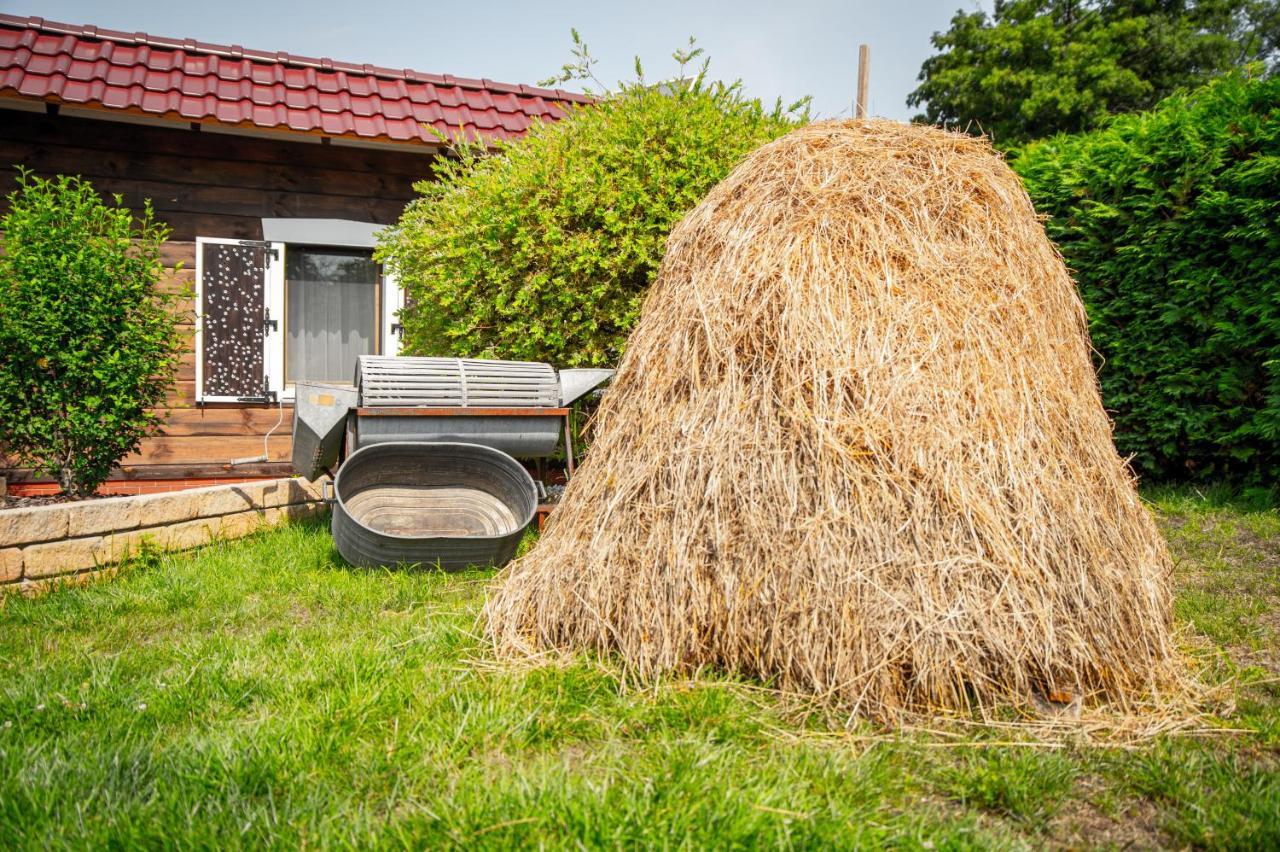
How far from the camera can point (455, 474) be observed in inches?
198

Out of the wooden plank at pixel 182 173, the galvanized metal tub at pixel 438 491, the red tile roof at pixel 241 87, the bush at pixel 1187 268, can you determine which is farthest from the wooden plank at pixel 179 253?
the bush at pixel 1187 268

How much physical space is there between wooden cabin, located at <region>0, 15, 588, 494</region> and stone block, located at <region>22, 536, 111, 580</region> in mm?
2836

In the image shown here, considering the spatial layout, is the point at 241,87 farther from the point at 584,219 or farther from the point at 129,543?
the point at 129,543

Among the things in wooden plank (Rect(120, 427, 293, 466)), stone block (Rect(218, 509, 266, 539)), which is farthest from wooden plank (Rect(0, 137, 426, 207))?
stone block (Rect(218, 509, 266, 539))

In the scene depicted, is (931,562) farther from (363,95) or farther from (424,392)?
(363,95)

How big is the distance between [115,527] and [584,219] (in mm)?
3462

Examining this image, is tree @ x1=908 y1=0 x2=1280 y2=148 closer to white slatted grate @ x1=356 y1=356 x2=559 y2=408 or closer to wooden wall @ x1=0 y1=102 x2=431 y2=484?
wooden wall @ x1=0 y1=102 x2=431 y2=484

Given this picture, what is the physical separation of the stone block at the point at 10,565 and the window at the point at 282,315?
353 centimetres

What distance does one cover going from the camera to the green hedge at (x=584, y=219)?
5559 millimetres

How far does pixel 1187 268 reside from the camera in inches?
238

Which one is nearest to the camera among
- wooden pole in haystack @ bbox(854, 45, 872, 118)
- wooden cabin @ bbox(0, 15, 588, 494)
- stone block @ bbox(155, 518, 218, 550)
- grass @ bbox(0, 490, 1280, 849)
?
grass @ bbox(0, 490, 1280, 849)

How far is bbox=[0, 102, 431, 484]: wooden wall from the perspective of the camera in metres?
7.51

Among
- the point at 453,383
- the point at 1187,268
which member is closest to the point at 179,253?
the point at 453,383

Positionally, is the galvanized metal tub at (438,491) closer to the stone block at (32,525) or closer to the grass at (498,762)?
the grass at (498,762)
